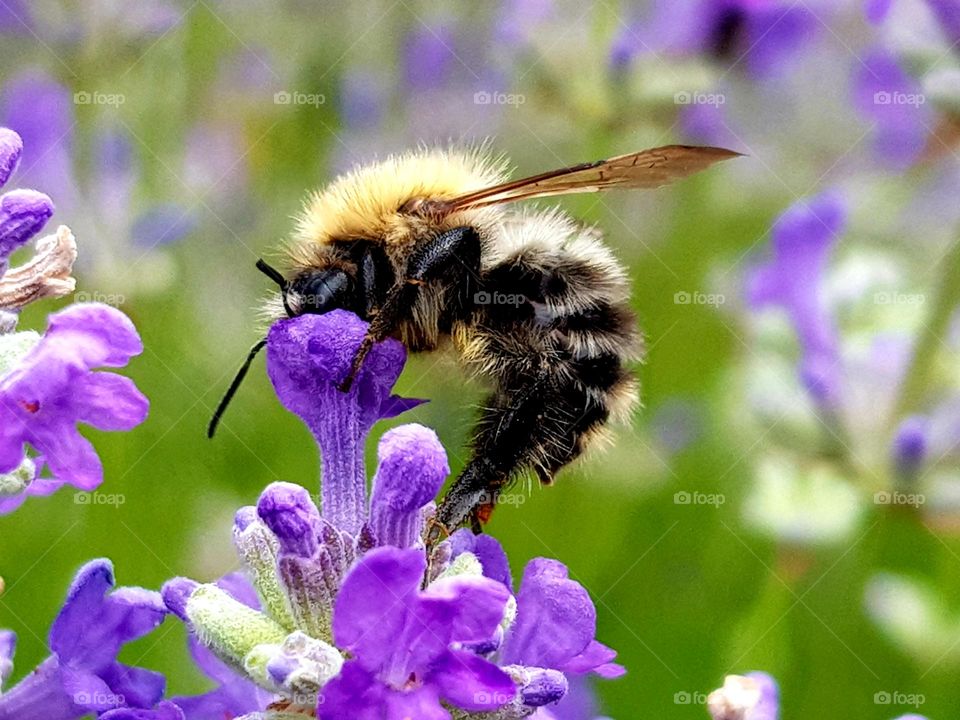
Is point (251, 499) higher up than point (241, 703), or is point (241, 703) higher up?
point (251, 499)

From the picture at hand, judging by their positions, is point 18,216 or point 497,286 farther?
point 497,286

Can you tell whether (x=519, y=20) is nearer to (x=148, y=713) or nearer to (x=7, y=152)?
(x=7, y=152)

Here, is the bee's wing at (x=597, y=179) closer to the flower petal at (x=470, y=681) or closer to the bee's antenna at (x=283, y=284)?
the bee's antenna at (x=283, y=284)

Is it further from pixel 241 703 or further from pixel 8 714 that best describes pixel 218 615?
pixel 8 714

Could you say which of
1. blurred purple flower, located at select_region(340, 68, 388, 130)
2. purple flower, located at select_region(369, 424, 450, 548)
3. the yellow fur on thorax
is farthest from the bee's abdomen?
blurred purple flower, located at select_region(340, 68, 388, 130)

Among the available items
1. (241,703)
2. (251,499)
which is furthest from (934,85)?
(241,703)

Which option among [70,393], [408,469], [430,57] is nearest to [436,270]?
[408,469]

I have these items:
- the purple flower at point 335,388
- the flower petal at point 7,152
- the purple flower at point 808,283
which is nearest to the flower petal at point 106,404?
the purple flower at point 335,388

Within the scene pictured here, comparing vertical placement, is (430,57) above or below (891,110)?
below
